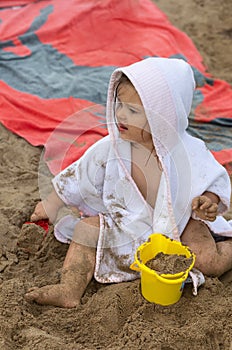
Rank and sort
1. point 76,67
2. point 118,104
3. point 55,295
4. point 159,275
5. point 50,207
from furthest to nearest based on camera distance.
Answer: point 76,67 → point 50,207 → point 118,104 → point 55,295 → point 159,275

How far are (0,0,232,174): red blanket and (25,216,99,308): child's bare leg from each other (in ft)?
2.05

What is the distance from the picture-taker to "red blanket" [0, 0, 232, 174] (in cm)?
321

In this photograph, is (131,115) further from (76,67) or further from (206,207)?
(76,67)

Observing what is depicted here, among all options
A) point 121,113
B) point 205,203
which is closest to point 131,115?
point 121,113

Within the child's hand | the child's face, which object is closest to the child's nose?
the child's face

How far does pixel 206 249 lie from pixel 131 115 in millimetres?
597

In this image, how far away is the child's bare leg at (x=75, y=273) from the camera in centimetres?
206

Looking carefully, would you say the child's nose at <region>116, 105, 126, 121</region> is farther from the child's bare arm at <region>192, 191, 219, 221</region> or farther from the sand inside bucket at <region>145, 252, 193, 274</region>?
the sand inside bucket at <region>145, 252, 193, 274</region>

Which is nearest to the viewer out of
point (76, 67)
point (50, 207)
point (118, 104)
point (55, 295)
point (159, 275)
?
point (159, 275)

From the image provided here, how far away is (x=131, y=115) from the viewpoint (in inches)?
84.6

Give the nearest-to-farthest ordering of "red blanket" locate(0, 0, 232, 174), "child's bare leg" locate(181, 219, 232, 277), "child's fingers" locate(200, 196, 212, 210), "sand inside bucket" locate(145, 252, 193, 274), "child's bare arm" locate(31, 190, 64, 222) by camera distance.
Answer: "sand inside bucket" locate(145, 252, 193, 274), "child's fingers" locate(200, 196, 212, 210), "child's bare leg" locate(181, 219, 232, 277), "child's bare arm" locate(31, 190, 64, 222), "red blanket" locate(0, 0, 232, 174)

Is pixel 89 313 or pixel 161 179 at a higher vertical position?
pixel 161 179

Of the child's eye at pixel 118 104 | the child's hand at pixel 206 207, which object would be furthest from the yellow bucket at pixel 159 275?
the child's eye at pixel 118 104

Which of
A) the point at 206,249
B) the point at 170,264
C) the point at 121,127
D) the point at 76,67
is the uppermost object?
the point at 121,127
